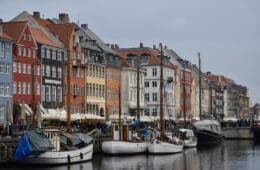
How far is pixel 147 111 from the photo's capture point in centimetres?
12294

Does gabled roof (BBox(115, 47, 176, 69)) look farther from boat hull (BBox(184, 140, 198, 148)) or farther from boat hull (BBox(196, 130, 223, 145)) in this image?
boat hull (BBox(184, 140, 198, 148))

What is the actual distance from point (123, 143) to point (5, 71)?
20.7m

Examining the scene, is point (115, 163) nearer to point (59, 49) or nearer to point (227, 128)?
point (59, 49)

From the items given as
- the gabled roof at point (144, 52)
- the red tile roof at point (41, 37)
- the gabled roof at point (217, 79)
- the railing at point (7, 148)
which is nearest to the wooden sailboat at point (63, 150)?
the railing at point (7, 148)

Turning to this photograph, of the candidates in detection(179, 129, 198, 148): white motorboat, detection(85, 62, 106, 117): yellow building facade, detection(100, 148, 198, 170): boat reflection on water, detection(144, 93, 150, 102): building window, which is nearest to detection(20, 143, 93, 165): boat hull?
detection(100, 148, 198, 170): boat reflection on water

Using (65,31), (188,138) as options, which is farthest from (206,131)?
(65,31)

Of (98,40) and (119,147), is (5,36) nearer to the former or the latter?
(119,147)

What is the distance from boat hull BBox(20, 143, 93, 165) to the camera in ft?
166

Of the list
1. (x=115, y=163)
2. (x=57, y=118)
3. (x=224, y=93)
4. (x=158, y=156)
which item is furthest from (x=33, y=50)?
(x=224, y=93)

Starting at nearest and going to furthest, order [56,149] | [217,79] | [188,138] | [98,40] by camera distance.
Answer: [56,149]
[188,138]
[98,40]
[217,79]

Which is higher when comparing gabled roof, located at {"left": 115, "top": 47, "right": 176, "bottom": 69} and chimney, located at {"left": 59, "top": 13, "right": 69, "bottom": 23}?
chimney, located at {"left": 59, "top": 13, "right": 69, "bottom": 23}

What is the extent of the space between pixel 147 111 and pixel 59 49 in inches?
1489

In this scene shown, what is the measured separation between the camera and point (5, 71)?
7700 centimetres

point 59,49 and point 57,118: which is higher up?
point 59,49
